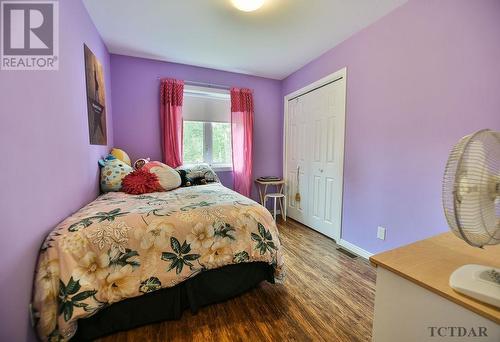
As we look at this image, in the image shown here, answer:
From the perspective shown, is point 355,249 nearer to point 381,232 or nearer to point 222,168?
point 381,232

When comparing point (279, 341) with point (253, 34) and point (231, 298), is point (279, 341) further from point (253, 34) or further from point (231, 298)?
point (253, 34)

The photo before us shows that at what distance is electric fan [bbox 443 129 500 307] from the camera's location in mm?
591

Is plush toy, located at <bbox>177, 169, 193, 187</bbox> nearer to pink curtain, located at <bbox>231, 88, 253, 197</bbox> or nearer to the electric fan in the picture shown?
pink curtain, located at <bbox>231, 88, 253, 197</bbox>

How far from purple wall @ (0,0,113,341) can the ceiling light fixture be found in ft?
4.22

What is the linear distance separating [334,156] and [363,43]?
4.14 ft

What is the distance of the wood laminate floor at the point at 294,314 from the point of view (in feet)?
4.28

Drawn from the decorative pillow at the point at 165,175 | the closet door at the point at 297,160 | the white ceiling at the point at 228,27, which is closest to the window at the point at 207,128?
the white ceiling at the point at 228,27

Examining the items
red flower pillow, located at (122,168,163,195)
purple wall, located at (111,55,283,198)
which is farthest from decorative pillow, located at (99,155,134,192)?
purple wall, located at (111,55,283,198)

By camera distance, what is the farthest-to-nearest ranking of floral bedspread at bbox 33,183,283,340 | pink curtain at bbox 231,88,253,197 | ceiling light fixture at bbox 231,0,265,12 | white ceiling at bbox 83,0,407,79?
1. pink curtain at bbox 231,88,253,197
2. white ceiling at bbox 83,0,407,79
3. ceiling light fixture at bbox 231,0,265,12
4. floral bedspread at bbox 33,183,283,340

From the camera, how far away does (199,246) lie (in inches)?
55.9

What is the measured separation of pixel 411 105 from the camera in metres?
1.81

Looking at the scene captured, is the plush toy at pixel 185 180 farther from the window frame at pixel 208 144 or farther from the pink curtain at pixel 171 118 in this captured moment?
the window frame at pixel 208 144

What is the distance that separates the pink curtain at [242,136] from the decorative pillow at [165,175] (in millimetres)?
1234

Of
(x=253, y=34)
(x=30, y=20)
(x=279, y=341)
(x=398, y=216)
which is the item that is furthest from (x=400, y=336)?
(x=253, y=34)
